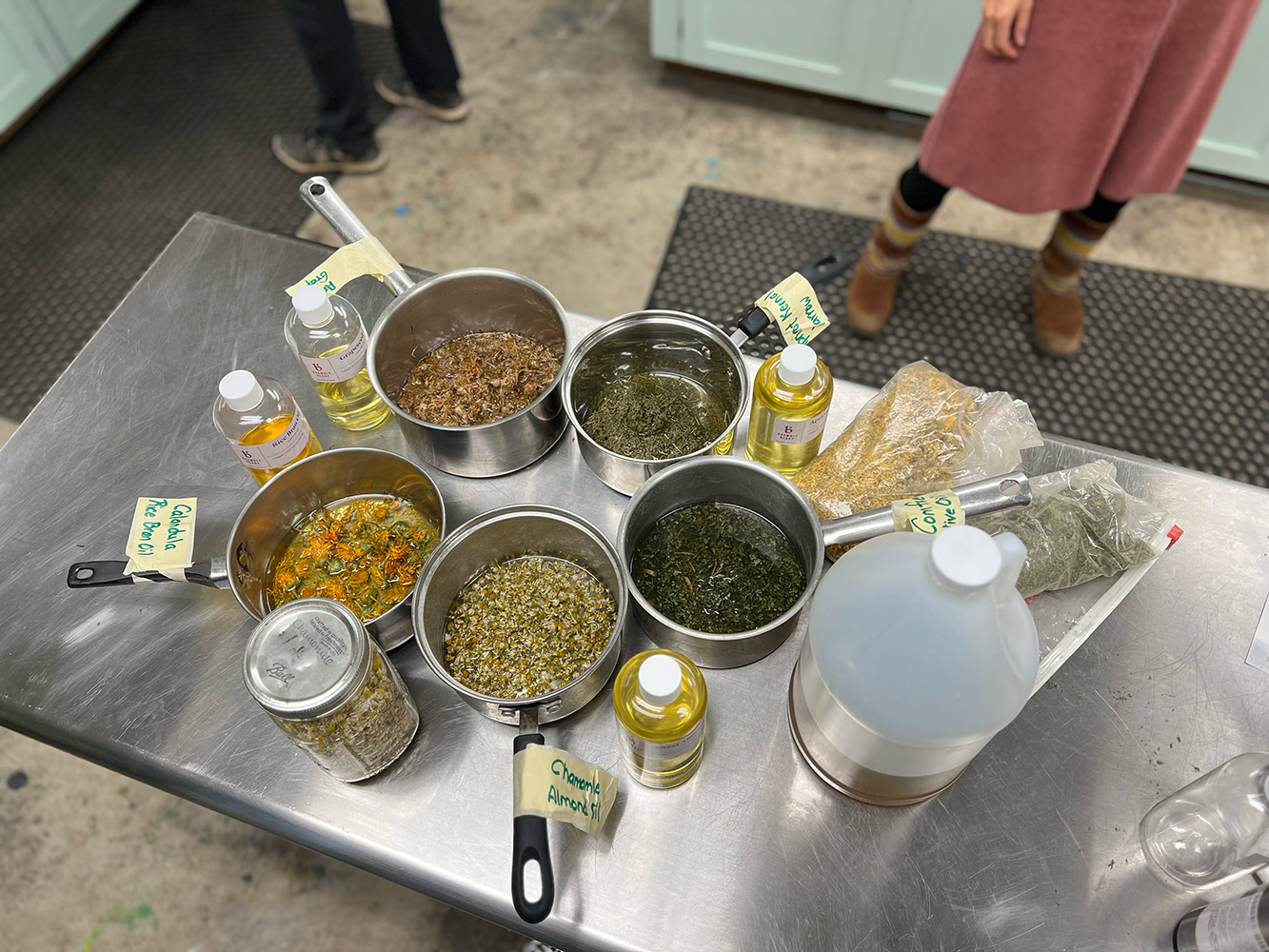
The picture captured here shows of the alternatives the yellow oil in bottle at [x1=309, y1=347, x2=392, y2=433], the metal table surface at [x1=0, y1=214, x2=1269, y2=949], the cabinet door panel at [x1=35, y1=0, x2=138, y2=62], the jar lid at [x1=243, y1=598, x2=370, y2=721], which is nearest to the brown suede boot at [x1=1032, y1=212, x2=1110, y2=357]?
the metal table surface at [x1=0, y1=214, x2=1269, y2=949]

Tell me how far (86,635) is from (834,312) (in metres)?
1.89

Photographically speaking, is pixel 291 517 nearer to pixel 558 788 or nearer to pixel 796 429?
pixel 558 788

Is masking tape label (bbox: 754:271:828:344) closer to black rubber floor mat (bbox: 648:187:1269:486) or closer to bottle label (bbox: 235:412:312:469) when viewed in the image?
bottle label (bbox: 235:412:312:469)

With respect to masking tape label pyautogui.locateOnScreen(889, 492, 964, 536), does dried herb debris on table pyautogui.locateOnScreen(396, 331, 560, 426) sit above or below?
below

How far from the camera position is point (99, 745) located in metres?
0.93

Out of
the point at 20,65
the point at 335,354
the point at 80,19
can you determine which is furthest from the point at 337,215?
the point at 80,19

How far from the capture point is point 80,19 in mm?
2666

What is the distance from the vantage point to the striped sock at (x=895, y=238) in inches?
76.7

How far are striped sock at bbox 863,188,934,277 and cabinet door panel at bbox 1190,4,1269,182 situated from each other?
0.97 metres

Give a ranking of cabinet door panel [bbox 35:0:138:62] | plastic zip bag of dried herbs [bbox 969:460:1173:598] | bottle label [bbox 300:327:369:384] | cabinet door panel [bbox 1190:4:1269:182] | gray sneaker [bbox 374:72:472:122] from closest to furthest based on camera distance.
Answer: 1. plastic zip bag of dried herbs [bbox 969:460:1173:598]
2. bottle label [bbox 300:327:369:384]
3. cabinet door panel [bbox 1190:4:1269:182]
4. cabinet door panel [bbox 35:0:138:62]
5. gray sneaker [bbox 374:72:472:122]

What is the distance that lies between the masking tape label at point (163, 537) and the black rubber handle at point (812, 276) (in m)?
0.73

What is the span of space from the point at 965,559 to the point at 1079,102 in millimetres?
1346

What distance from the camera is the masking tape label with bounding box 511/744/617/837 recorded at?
0.73 meters

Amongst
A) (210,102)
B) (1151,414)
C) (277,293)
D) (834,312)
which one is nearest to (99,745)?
(277,293)
